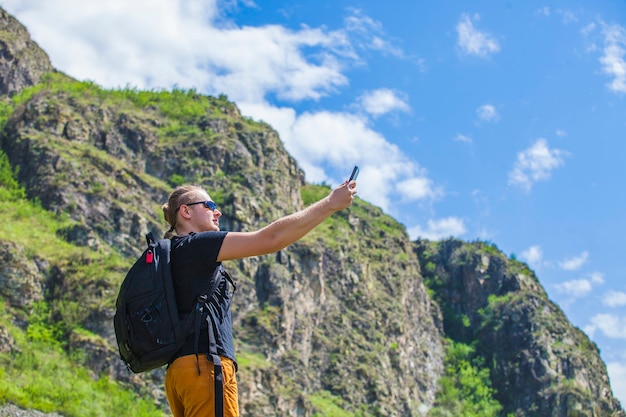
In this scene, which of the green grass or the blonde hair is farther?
the green grass

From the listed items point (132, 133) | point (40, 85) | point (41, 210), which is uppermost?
point (40, 85)

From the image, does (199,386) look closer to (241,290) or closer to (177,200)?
(177,200)

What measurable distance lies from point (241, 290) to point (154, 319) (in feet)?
171

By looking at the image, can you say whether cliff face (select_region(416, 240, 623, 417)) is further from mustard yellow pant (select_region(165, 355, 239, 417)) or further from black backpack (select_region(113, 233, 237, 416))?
black backpack (select_region(113, 233, 237, 416))

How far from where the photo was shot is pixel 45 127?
58.9m

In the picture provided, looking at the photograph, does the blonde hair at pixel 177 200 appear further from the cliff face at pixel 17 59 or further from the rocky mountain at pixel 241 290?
the cliff face at pixel 17 59

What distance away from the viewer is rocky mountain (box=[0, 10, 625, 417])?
43062 mm

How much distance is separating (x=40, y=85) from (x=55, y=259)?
3063 cm

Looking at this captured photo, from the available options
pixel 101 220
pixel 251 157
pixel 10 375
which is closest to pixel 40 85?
pixel 251 157

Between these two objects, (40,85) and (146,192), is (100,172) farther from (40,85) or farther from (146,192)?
(40,85)

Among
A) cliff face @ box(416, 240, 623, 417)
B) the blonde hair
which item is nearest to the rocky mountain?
cliff face @ box(416, 240, 623, 417)

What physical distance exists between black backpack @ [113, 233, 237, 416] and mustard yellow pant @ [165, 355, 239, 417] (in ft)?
0.27

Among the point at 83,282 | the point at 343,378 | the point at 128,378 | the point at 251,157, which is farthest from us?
the point at 251,157

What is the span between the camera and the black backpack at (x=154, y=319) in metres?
4.80
